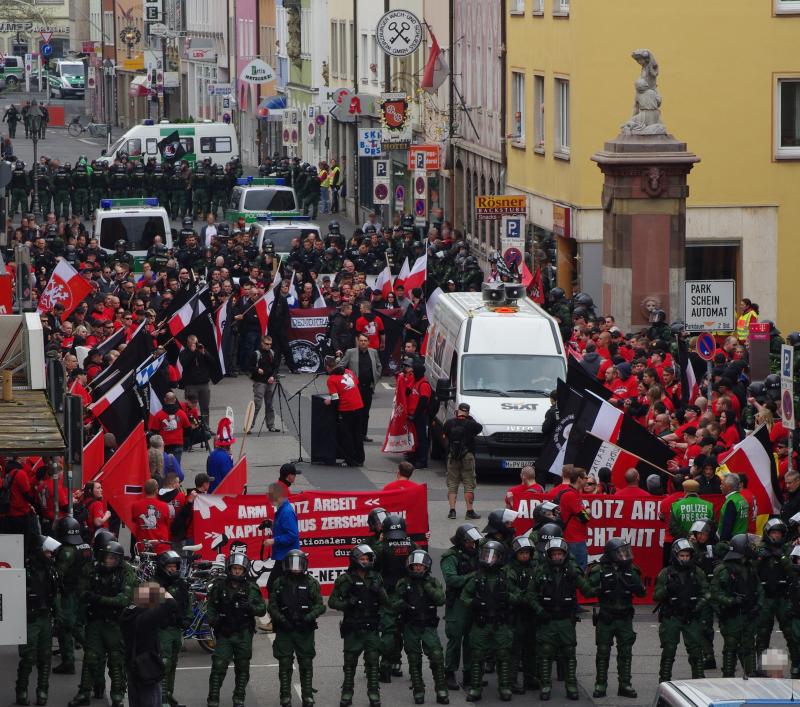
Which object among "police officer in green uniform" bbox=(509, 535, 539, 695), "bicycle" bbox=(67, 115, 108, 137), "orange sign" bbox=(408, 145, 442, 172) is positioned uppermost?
"orange sign" bbox=(408, 145, 442, 172)

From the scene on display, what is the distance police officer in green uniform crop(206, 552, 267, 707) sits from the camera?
1488 centimetres

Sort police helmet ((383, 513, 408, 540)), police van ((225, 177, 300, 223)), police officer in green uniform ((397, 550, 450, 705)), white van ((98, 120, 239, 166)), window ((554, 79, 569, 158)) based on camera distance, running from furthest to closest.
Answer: white van ((98, 120, 239, 166)) < police van ((225, 177, 300, 223)) < window ((554, 79, 569, 158)) < police helmet ((383, 513, 408, 540)) < police officer in green uniform ((397, 550, 450, 705))


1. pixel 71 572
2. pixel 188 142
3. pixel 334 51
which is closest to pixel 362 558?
pixel 71 572

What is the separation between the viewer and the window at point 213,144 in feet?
204

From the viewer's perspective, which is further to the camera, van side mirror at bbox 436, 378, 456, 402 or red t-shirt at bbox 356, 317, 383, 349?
red t-shirt at bbox 356, 317, 383, 349

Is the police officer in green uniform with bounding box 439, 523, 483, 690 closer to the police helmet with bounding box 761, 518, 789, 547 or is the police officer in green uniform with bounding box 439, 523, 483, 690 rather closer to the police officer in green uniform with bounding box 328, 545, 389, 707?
the police officer in green uniform with bounding box 328, 545, 389, 707

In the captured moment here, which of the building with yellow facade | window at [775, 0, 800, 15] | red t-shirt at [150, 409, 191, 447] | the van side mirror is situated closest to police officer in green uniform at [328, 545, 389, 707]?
red t-shirt at [150, 409, 191, 447]

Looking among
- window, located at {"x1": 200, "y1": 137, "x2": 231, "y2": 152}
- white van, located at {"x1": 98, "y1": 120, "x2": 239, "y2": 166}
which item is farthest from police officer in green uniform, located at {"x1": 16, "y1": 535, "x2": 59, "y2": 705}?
window, located at {"x1": 200, "y1": 137, "x2": 231, "y2": 152}

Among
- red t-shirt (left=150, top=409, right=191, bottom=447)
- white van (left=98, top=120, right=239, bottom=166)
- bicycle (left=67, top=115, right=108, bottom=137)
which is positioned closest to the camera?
red t-shirt (left=150, top=409, right=191, bottom=447)

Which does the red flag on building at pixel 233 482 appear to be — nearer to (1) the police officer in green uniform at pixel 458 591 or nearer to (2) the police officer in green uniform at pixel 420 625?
(1) the police officer in green uniform at pixel 458 591

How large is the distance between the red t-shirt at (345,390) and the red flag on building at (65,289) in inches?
259

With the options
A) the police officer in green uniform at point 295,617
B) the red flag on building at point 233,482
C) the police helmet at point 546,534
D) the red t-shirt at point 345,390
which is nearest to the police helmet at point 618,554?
the police helmet at point 546,534

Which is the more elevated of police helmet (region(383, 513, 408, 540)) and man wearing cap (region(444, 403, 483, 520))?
police helmet (region(383, 513, 408, 540))

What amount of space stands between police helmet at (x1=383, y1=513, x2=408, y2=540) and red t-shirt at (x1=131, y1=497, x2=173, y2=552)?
2.43 meters
